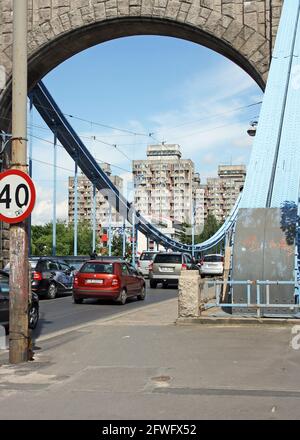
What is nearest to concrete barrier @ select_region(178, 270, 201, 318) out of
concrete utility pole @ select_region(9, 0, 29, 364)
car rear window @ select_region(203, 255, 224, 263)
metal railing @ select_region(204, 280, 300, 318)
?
metal railing @ select_region(204, 280, 300, 318)

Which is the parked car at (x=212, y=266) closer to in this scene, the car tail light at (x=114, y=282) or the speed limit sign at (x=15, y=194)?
the car tail light at (x=114, y=282)

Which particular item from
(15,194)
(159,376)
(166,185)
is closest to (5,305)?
(15,194)

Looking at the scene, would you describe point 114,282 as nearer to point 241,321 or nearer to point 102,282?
point 102,282

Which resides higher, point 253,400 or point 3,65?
point 3,65

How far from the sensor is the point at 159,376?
24.6ft

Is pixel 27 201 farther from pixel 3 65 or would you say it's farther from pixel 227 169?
pixel 227 169

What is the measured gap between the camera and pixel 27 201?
8.73 metres

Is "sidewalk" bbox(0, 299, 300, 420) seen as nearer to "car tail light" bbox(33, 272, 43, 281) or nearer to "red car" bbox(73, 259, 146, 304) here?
"red car" bbox(73, 259, 146, 304)

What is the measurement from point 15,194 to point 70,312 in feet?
27.5

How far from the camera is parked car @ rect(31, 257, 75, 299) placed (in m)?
21.1

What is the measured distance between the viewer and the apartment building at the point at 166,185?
122m

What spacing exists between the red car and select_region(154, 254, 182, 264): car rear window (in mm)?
9038

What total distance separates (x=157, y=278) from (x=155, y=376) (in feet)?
69.5
